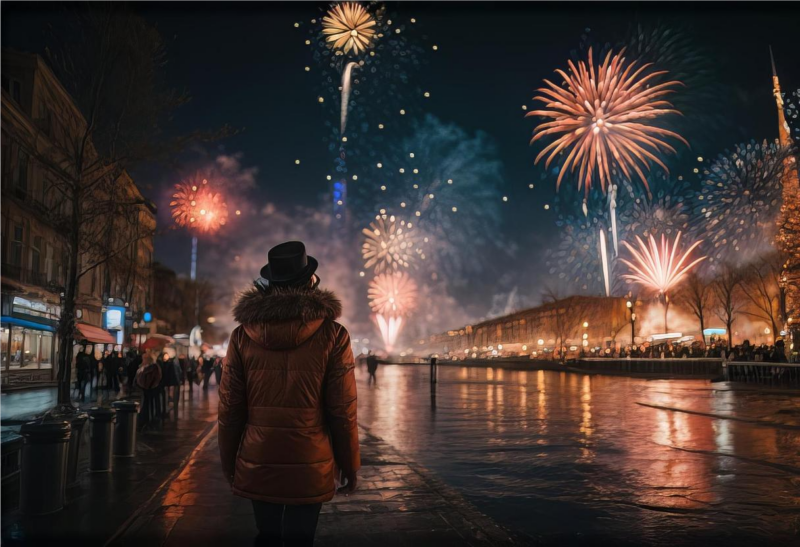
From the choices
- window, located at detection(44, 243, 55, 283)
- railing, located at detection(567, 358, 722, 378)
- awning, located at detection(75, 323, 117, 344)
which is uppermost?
window, located at detection(44, 243, 55, 283)

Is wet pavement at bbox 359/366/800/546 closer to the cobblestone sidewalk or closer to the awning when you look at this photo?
the cobblestone sidewalk

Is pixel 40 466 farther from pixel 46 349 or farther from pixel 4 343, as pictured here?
pixel 46 349

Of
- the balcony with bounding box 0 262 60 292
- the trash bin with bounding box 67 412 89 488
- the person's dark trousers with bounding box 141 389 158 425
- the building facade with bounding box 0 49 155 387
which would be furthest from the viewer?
the balcony with bounding box 0 262 60 292

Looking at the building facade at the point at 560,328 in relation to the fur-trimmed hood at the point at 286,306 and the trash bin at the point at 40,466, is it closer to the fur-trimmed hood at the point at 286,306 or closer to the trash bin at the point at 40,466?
the trash bin at the point at 40,466

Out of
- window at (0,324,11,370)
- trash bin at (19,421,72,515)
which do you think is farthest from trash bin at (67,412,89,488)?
window at (0,324,11,370)

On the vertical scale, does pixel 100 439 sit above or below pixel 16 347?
below

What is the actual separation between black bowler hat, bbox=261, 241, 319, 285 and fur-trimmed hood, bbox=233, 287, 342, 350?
0.30ft

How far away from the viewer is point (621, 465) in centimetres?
1006

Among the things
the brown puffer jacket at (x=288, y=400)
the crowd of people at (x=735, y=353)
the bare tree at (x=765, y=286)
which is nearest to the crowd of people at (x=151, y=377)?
the brown puffer jacket at (x=288, y=400)

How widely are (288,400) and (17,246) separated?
30.3m

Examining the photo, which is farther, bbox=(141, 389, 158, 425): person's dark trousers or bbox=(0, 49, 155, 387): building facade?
bbox=(0, 49, 155, 387): building facade

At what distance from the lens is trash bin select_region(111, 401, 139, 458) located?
10.5 meters

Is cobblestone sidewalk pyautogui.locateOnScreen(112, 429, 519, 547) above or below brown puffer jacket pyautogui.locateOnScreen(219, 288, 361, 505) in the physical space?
below

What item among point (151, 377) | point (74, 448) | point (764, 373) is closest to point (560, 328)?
point (764, 373)
